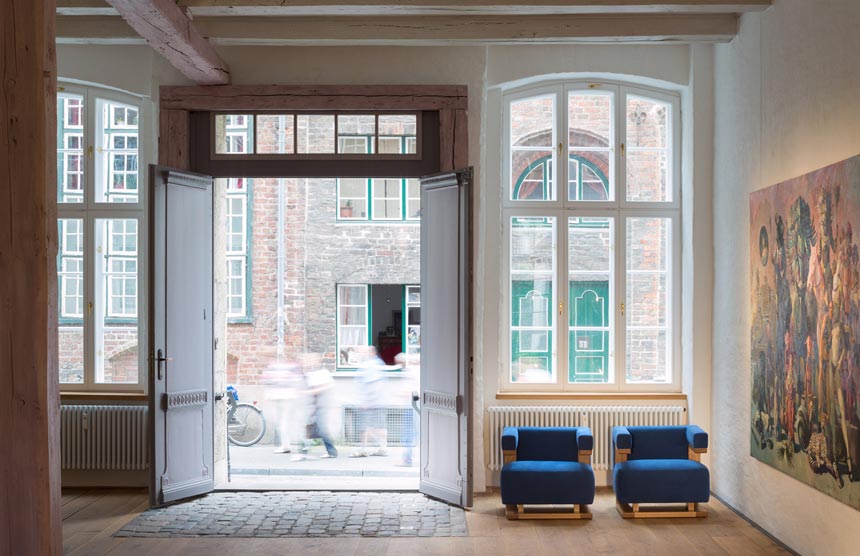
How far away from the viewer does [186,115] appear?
708 centimetres

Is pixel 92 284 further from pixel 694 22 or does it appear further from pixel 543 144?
pixel 694 22

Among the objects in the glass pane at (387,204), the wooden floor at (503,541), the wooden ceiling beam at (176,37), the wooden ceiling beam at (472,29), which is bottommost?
the wooden floor at (503,541)

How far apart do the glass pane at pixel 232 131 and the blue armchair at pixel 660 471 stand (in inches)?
162

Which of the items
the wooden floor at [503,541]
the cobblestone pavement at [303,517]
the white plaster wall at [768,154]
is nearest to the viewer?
the white plaster wall at [768,154]

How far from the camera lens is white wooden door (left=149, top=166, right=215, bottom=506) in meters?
6.54

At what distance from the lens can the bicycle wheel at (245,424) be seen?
391 inches

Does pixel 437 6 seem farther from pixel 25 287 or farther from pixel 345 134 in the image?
pixel 25 287

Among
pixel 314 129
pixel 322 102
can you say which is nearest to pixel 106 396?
pixel 314 129

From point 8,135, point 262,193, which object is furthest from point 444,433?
point 262,193

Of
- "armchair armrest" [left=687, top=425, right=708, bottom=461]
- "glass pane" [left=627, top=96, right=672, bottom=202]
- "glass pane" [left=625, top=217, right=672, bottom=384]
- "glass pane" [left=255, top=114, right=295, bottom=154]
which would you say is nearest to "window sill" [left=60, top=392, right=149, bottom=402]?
"glass pane" [left=255, top=114, right=295, bottom=154]

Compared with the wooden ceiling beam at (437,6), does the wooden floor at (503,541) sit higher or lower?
lower

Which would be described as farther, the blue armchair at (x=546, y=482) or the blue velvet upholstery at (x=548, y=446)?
the blue velvet upholstery at (x=548, y=446)

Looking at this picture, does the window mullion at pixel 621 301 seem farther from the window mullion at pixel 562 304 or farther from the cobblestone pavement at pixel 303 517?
the cobblestone pavement at pixel 303 517

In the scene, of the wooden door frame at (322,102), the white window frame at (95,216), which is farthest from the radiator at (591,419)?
the white window frame at (95,216)
